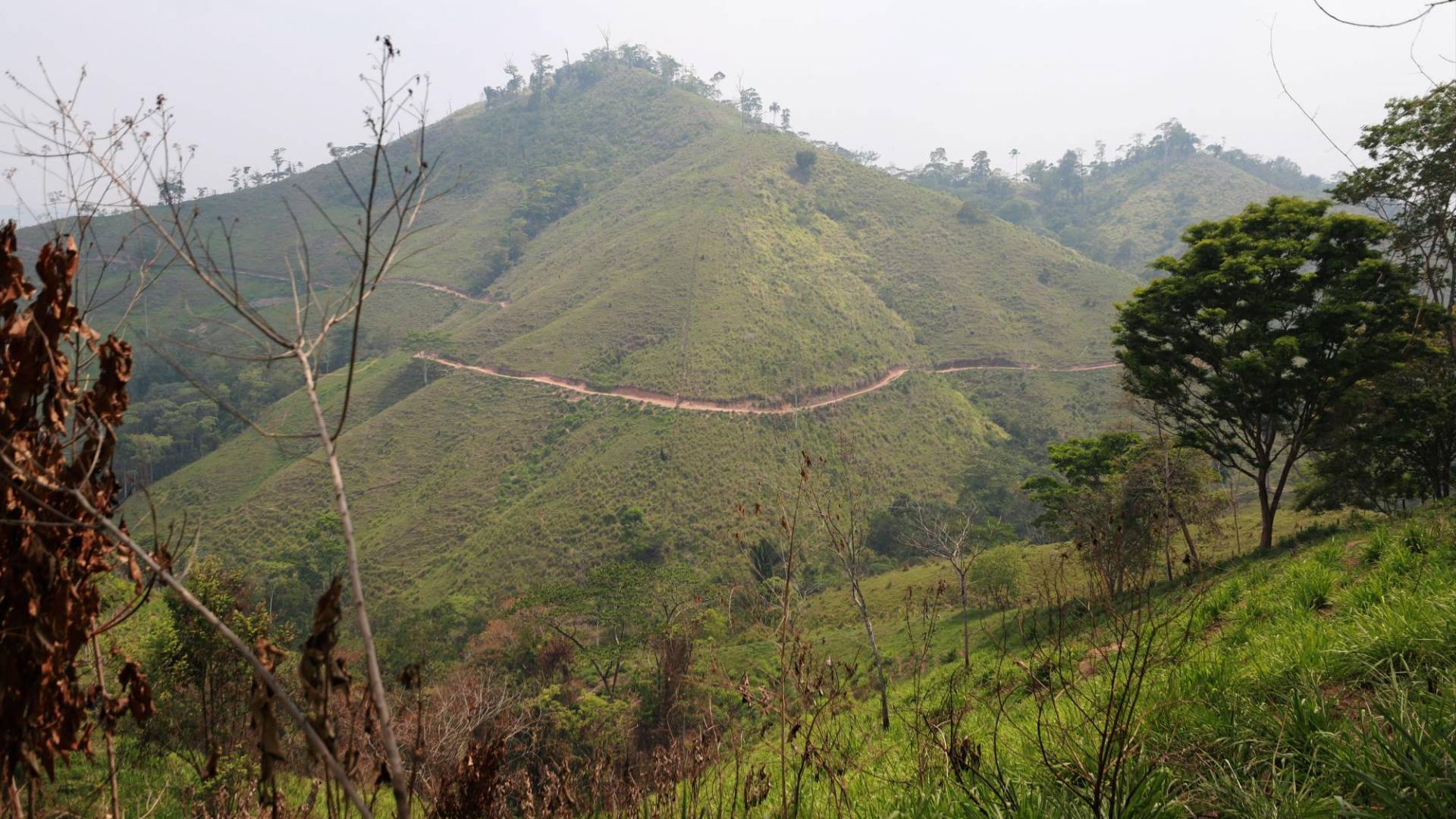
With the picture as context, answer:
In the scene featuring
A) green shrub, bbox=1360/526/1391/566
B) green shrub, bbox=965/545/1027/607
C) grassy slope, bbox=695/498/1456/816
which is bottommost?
green shrub, bbox=965/545/1027/607

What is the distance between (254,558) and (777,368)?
114 feet

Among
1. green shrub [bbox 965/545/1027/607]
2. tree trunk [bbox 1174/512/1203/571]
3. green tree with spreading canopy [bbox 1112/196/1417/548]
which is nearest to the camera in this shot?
tree trunk [bbox 1174/512/1203/571]

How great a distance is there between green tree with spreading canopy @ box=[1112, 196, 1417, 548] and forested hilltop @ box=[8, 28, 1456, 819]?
0.38ft

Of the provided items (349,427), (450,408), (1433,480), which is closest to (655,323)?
(450,408)

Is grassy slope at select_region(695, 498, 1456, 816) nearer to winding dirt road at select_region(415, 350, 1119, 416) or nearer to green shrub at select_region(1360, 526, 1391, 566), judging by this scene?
green shrub at select_region(1360, 526, 1391, 566)

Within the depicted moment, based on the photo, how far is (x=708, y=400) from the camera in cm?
4741

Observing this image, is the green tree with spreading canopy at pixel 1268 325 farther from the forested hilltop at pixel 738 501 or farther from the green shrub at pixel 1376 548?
the green shrub at pixel 1376 548

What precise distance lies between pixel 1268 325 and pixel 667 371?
130ft

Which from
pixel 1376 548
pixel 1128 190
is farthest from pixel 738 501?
pixel 1128 190

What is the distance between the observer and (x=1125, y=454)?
71.3 ft

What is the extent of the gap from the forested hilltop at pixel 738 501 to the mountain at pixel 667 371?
0.39 m

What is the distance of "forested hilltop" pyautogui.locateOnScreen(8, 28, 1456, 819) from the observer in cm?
233

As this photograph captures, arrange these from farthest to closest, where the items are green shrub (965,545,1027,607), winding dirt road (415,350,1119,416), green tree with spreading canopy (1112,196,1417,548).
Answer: winding dirt road (415,350,1119,416) < green shrub (965,545,1027,607) < green tree with spreading canopy (1112,196,1417,548)

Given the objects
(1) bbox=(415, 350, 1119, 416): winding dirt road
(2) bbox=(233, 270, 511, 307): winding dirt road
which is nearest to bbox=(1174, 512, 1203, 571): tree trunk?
(1) bbox=(415, 350, 1119, 416): winding dirt road
